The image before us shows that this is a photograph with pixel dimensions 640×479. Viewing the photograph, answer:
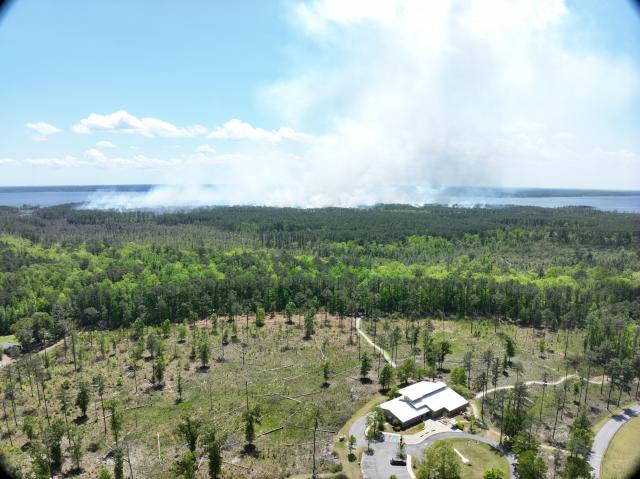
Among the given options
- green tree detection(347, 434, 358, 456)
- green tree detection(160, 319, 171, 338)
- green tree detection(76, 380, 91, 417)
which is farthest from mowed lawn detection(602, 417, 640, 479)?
green tree detection(160, 319, 171, 338)

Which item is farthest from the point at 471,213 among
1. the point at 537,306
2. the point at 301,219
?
the point at 537,306

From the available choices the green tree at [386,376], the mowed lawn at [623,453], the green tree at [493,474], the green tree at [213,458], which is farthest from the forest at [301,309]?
the green tree at [493,474]

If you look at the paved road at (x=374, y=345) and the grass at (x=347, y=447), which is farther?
the paved road at (x=374, y=345)

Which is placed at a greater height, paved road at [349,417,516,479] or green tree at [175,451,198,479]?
green tree at [175,451,198,479]

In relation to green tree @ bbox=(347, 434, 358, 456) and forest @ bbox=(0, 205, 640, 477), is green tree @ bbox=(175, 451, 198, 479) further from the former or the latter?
green tree @ bbox=(347, 434, 358, 456)

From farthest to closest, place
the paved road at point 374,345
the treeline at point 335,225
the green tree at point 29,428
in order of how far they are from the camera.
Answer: the treeline at point 335,225 → the paved road at point 374,345 → the green tree at point 29,428

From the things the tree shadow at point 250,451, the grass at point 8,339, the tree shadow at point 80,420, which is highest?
the grass at point 8,339

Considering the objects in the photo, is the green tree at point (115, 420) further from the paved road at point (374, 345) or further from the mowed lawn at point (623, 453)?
the mowed lawn at point (623, 453)

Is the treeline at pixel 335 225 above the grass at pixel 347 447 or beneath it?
above
